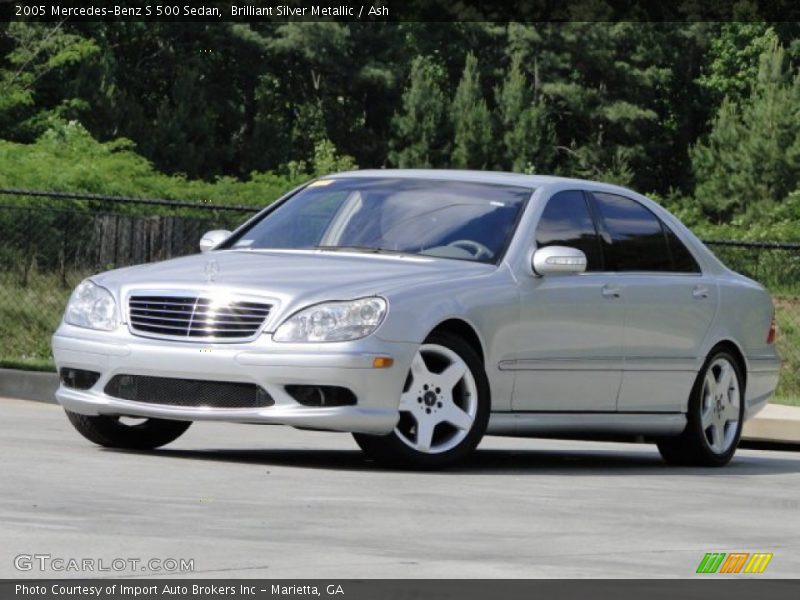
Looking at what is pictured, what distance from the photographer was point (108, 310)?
34.4ft

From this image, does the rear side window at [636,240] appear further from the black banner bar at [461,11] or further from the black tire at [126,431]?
the black banner bar at [461,11]

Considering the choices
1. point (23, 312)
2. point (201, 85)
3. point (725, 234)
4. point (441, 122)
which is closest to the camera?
point (23, 312)

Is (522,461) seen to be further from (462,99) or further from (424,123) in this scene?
(424,123)

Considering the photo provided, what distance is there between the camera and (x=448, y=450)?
1034 cm

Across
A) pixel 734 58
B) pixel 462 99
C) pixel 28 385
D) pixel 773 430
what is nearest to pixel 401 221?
pixel 773 430

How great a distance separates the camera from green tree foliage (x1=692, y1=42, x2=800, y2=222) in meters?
70.5

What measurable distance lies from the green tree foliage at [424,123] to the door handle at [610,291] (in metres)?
67.2

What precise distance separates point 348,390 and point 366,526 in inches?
89.0

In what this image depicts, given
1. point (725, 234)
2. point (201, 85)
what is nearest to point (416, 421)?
point (725, 234)

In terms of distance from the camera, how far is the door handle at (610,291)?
1142 cm

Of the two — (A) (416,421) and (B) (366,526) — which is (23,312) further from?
(B) (366,526)

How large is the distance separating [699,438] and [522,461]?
104 cm

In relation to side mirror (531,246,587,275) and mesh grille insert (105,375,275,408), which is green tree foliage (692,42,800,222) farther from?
mesh grille insert (105,375,275,408)

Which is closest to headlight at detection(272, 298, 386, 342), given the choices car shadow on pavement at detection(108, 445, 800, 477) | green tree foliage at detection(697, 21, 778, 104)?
car shadow on pavement at detection(108, 445, 800, 477)
